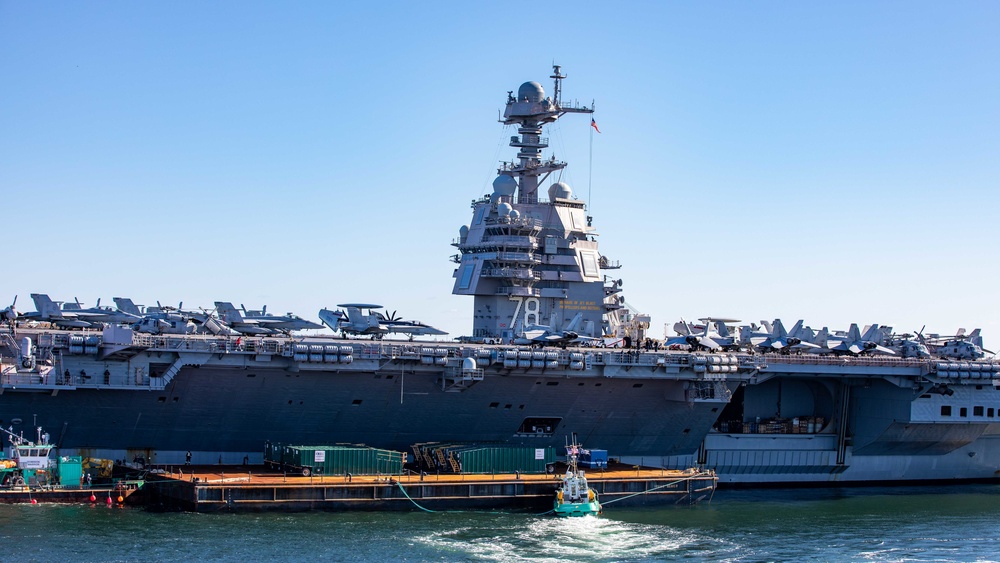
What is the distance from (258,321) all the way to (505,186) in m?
8.60

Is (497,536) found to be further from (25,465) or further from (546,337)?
(25,465)

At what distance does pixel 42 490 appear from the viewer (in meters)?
26.3

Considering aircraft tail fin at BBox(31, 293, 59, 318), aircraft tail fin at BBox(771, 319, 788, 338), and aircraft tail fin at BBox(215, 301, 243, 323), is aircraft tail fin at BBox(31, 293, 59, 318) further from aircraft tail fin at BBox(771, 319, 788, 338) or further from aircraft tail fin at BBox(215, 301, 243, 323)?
aircraft tail fin at BBox(771, 319, 788, 338)

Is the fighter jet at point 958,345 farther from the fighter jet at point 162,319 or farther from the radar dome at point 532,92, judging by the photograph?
the fighter jet at point 162,319

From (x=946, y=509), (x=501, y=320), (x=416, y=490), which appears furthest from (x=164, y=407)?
(x=946, y=509)

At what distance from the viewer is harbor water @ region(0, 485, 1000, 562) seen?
76.0ft

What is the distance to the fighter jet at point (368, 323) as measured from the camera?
33188mm

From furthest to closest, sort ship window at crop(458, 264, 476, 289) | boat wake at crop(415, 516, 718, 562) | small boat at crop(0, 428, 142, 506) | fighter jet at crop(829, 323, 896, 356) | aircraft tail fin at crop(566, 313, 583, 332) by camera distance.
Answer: fighter jet at crop(829, 323, 896, 356) < ship window at crop(458, 264, 476, 289) < aircraft tail fin at crop(566, 313, 583, 332) < small boat at crop(0, 428, 142, 506) < boat wake at crop(415, 516, 718, 562)

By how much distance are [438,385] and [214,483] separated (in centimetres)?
614

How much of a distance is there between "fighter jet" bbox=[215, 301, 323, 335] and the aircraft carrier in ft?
0.67

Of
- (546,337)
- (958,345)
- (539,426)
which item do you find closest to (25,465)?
(539,426)

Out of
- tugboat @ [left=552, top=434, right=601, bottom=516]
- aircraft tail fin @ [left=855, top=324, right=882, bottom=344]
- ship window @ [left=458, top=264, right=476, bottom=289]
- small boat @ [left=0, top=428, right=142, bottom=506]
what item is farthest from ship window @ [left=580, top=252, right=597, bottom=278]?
small boat @ [left=0, top=428, right=142, bottom=506]

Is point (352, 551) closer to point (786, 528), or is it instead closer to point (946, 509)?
point (786, 528)

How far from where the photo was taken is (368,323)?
3312 cm
